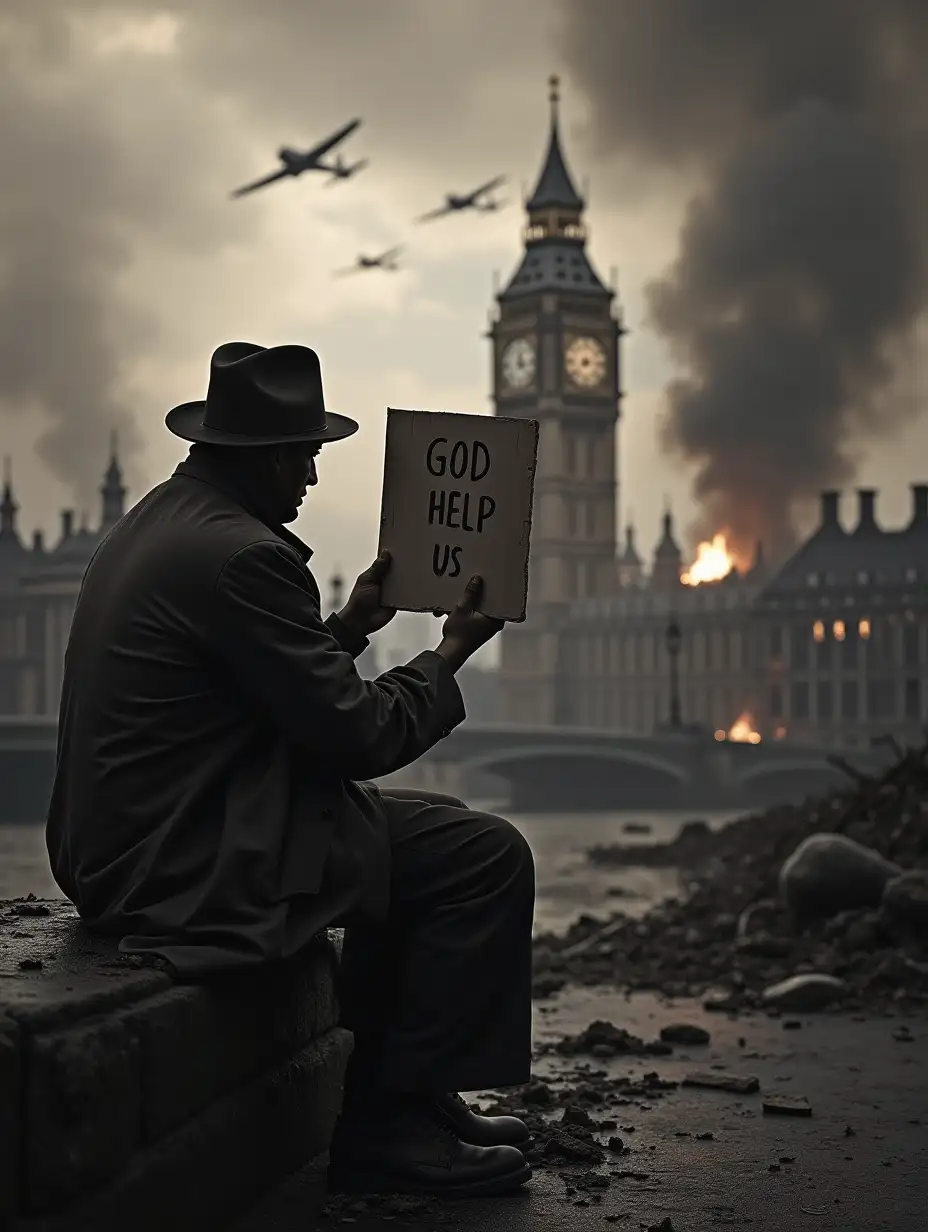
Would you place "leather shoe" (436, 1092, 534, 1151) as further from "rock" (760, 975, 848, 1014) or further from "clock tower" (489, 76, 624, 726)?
"clock tower" (489, 76, 624, 726)

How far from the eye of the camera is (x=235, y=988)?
2.45 meters

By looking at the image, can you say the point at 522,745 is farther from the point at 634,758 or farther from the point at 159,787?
the point at 159,787

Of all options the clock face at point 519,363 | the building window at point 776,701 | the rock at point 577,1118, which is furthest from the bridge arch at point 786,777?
the clock face at point 519,363

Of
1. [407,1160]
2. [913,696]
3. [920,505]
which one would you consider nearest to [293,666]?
[407,1160]

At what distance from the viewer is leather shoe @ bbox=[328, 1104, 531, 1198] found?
8.65 ft

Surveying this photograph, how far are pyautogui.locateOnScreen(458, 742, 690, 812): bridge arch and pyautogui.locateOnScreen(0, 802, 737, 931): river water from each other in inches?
426

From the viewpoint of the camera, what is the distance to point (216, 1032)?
2371 mm

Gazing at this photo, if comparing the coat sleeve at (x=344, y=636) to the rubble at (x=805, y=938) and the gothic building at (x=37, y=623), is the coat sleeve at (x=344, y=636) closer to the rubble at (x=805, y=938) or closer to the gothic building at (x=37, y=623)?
the rubble at (x=805, y=938)

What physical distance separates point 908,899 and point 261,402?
12.3ft

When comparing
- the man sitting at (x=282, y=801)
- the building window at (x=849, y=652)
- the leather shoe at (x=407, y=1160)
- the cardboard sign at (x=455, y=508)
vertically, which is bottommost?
the leather shoe at (x=407, y=1160)

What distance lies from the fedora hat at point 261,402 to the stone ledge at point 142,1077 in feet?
2.40

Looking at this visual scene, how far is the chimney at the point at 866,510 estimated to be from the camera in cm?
7662

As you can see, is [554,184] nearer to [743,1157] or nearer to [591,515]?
[591,515]

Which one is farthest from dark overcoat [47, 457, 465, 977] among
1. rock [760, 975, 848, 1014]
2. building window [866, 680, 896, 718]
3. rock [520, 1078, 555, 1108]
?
building window [866, 680, 896, 718]
